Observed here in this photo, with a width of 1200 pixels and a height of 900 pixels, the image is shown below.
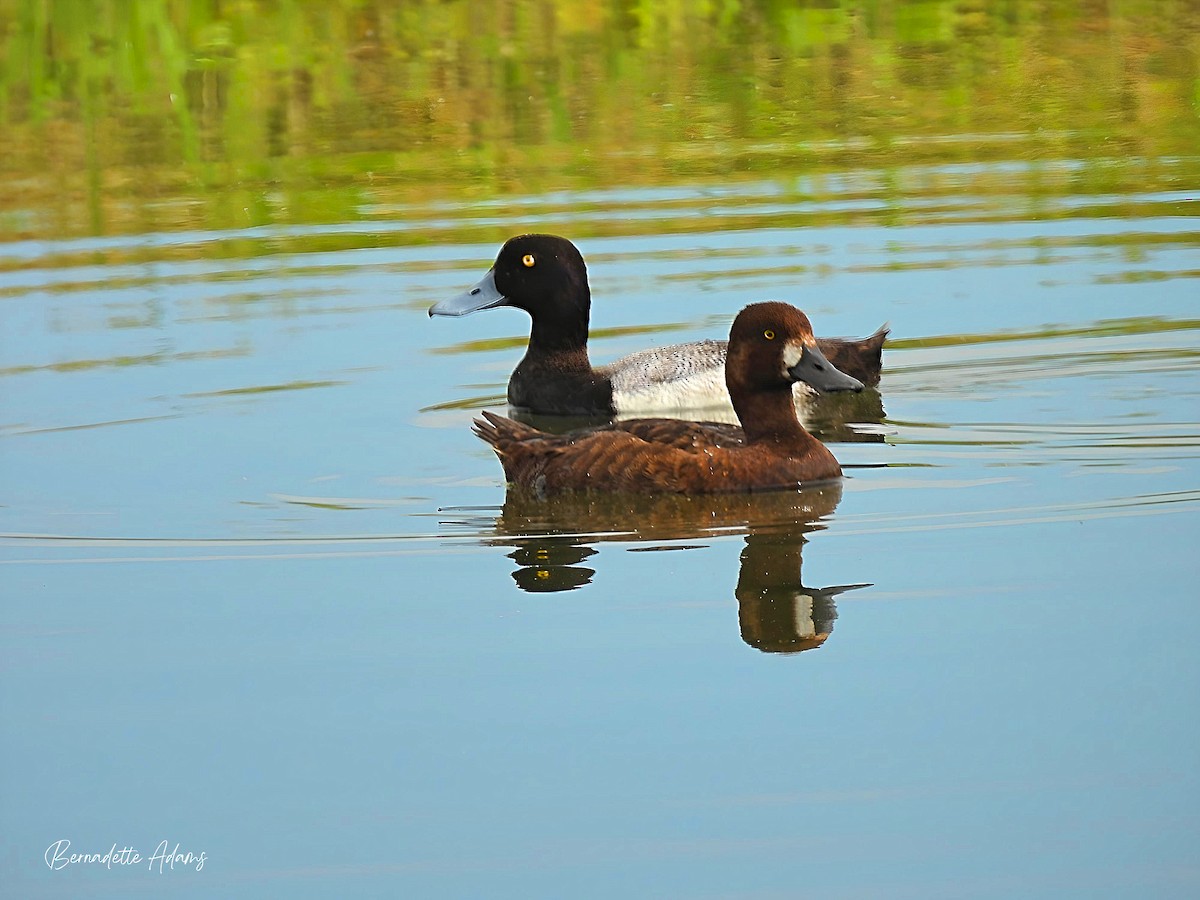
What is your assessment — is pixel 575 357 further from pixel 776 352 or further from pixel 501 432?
pixel 776 352

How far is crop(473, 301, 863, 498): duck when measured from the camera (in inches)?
354

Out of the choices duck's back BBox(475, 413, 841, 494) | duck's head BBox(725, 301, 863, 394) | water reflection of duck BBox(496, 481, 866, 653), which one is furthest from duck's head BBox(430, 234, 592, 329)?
water reflection of duck BBox(496, 481, 866, 653)

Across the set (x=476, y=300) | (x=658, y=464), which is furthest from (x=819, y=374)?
(x=476, y=300)

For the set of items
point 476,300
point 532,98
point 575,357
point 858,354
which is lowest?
point 575,357

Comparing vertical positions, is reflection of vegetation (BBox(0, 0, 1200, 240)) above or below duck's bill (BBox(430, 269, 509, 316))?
above

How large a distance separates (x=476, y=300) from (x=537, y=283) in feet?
1.28

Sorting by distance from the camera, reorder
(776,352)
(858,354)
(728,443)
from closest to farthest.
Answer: (728,443)
(776,352)
(858,354)

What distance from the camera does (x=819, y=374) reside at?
927 centimetres

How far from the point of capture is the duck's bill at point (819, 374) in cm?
920

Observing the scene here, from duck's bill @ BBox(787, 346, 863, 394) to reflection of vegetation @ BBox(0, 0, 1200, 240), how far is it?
7505 millimetres

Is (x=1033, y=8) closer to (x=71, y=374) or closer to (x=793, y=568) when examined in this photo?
(x=71, y=374)

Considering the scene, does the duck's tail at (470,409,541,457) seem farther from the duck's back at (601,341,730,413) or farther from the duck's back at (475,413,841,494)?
the duck's back at (601,341,730,413)

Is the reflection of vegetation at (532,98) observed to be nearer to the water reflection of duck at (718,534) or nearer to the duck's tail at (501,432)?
the duck's tail at (501,432)

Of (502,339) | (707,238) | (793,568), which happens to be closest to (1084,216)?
(707,238)
